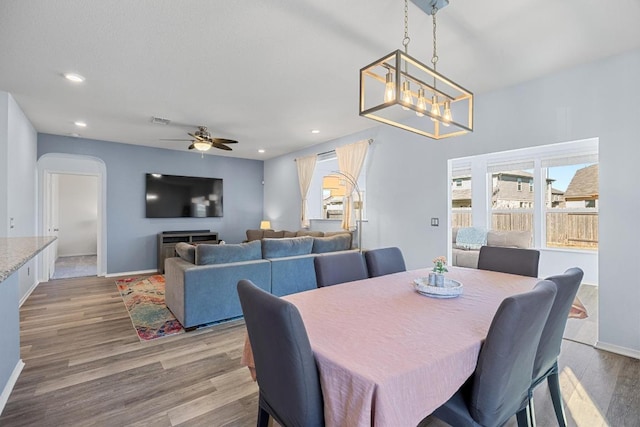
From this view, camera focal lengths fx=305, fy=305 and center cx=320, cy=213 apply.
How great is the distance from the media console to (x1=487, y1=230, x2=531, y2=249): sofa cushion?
5541mm

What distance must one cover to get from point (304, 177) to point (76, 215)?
273 inches

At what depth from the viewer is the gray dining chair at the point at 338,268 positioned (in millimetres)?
2227

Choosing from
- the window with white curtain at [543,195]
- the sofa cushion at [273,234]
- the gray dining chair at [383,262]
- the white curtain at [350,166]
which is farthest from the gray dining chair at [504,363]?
the sofa cushion at [273,234]

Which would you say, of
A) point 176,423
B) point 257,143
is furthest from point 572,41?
point 257,143

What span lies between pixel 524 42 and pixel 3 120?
5342mm

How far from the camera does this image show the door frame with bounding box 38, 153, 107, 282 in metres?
5.45

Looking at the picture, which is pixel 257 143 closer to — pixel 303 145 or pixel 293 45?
pixel 303 145

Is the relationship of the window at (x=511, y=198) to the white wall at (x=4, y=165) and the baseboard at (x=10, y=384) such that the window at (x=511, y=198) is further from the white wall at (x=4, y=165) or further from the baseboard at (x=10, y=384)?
the white wall at (x=4, y=165)

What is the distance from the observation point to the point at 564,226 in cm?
486

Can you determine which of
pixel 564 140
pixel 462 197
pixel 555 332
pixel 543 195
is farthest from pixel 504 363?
pixel 462 197

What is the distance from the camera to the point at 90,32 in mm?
2352

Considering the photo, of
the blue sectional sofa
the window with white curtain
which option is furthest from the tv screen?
the window with white curtain

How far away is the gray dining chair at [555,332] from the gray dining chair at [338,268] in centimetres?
121

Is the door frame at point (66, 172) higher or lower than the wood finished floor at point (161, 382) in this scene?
higher
